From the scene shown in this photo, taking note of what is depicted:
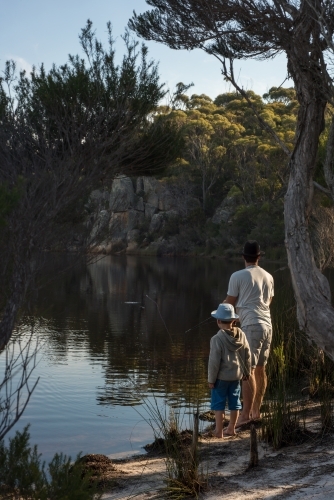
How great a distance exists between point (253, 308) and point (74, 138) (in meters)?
5.53

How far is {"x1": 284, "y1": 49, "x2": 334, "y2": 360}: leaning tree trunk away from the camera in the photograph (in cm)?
543

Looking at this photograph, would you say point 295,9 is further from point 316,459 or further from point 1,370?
point 1,370

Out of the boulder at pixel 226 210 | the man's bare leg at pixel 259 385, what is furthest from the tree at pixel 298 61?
the boulder at pixel 226 210

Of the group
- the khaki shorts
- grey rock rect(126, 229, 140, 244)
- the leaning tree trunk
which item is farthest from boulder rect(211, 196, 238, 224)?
the khaki shorts

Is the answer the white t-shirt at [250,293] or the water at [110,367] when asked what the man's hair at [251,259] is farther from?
the water at [110,367]

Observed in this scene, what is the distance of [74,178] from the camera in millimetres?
8680

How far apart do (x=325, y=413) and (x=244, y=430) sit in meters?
0.84

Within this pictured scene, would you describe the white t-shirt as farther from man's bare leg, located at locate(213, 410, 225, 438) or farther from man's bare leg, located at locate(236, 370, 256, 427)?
man's bare leg, located at locate(213, 410, 225, 438)

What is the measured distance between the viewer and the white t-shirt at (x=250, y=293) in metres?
5.81

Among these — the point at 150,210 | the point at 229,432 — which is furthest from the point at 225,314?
the point at 150,210

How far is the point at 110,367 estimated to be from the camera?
10602mm

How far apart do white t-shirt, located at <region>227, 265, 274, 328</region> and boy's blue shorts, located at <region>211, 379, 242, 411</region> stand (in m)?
0.51

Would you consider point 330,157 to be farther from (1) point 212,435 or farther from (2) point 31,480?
(2) point 31,480

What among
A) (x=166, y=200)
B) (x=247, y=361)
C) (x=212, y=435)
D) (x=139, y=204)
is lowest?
(x=212, y=435)
